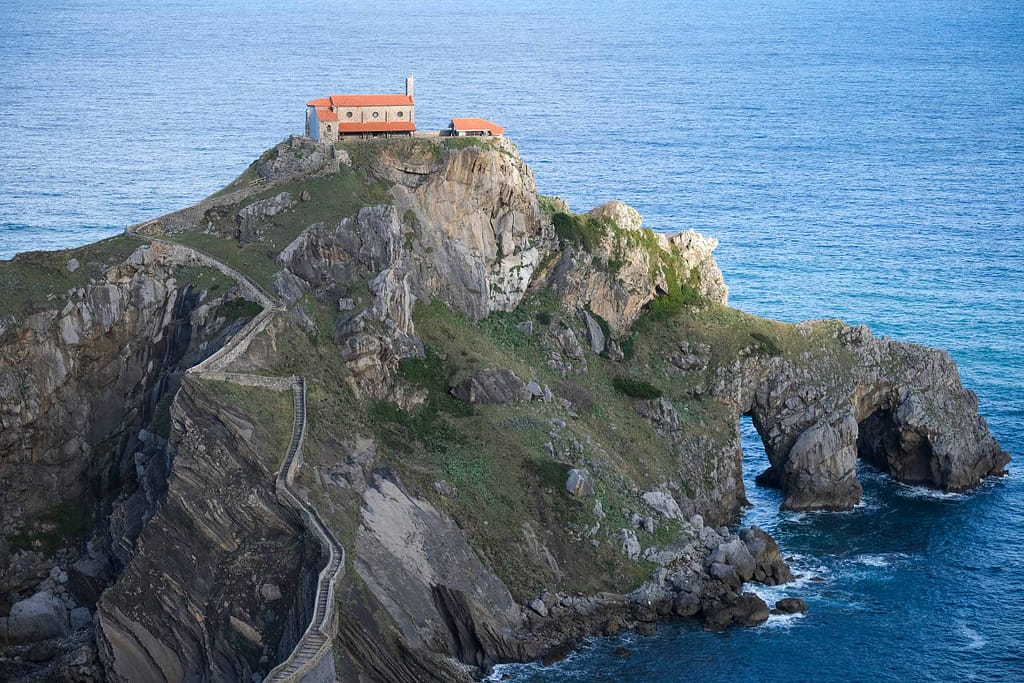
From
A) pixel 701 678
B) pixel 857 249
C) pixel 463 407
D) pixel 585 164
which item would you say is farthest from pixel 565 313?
pixel 585 164

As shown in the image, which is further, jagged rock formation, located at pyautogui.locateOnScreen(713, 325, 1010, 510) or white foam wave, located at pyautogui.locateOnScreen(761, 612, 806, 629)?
jagged rock formation, located at pyautogui.locateOnScreen(713, 325, 1010, 510)

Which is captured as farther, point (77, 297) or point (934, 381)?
point (934, 381)

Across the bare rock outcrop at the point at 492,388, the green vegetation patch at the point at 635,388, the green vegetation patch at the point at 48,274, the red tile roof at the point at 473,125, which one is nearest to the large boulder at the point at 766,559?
the green vegetation patch at the point at 635,388

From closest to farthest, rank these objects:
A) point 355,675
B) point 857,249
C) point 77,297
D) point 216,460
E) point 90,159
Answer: point 355,675 → point 216,460 → point 77,297 → point 857,249 → point 90,159

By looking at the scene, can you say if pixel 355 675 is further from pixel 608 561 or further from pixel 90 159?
pixel 90 159

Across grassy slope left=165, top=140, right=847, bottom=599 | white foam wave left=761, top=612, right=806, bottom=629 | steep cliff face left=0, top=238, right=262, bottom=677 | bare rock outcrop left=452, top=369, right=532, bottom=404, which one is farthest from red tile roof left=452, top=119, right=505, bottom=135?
white foam wave left=761, top=612, right=806, bottom=629

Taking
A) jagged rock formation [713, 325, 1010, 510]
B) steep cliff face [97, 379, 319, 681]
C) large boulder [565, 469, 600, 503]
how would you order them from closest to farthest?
steep cliff face [97, 379, 319, 681], large boulder [565, 469, 600, 503], jagged rock formation [713, 325, 1010, 510]

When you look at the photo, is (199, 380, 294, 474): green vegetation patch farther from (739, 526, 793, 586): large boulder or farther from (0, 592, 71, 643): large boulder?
(739, 526, 793, 586): large boulder
